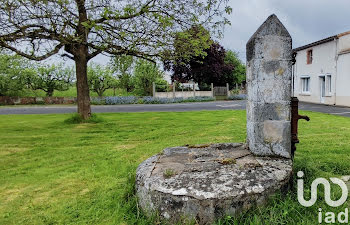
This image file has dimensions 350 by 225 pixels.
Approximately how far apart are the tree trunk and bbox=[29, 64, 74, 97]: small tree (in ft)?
61.5

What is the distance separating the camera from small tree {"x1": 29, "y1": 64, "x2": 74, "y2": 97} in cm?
2812

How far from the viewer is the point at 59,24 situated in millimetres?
9539

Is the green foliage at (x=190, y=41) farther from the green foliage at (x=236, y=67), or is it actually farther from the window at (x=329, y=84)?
the green foliage at (x=236, y=67)

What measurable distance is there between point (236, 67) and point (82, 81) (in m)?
32.1

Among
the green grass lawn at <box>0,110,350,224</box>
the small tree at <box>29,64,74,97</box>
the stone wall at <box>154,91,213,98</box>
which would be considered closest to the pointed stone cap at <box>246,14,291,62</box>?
the green grass lawn at <box>0,110,350,224</box>

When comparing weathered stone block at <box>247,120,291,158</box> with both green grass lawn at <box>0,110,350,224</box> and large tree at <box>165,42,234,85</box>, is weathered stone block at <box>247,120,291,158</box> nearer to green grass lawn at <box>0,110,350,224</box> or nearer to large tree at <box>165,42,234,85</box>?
green grass lawn at <box>0,110,350,224</box>

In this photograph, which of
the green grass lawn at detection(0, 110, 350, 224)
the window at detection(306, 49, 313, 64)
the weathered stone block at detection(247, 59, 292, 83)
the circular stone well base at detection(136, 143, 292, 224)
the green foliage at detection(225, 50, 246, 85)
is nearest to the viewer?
the circular stone well base at detection(136, 143, 292, 224)

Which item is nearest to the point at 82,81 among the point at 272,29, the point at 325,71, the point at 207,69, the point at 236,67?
the point at 272,29

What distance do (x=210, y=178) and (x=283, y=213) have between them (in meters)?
0.89

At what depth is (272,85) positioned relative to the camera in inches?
155

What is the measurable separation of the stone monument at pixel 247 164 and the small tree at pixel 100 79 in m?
25.6

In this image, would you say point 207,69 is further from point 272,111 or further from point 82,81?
point 272,111

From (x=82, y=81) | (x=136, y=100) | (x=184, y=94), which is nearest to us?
(x=82, y=81)

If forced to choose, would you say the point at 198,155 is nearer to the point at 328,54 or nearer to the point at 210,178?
the point at 210,178
